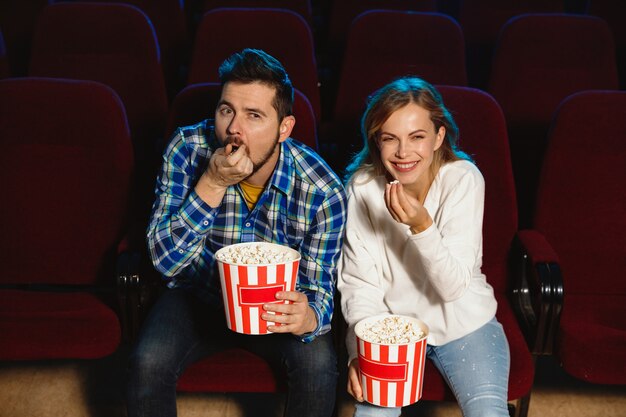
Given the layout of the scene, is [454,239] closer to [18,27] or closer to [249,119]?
[249,119]

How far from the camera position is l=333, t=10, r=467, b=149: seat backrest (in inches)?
85.1

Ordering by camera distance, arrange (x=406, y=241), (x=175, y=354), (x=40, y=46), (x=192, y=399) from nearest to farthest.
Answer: (x=175, y=354)
(x=406, y=241)
(x=192, y=399)
(x=40, y=46)

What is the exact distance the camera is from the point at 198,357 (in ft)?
4.32

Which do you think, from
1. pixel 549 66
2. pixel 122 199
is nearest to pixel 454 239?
pixel 122 199

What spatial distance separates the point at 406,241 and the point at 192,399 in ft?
2.17

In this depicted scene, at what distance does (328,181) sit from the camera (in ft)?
4.55

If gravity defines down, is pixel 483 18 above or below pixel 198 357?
above

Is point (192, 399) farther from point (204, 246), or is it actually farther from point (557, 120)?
point (557, 120)

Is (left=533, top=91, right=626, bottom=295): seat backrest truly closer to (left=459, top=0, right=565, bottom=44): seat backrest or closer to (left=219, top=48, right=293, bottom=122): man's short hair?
(left=219, top=48, right=293, bottom=122): man's short hair

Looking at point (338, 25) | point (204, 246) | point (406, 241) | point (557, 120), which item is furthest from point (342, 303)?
point (338, 25)

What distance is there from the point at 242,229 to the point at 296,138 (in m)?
0.27

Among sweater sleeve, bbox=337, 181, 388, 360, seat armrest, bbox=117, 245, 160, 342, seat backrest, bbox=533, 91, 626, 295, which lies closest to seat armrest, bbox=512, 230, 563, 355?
seat backrest, bbox=533, 91, 626, 295

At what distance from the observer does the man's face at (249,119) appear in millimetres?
1279

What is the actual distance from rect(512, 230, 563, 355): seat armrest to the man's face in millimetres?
573
